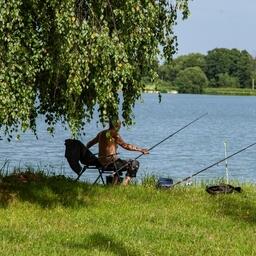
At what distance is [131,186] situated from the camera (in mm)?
11820

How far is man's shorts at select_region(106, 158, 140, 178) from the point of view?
12.1 meters

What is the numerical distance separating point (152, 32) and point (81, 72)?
4.54 ft

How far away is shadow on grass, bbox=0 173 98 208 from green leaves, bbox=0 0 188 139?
1.35 m

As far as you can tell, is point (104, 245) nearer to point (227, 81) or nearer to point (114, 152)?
point (114, 152)

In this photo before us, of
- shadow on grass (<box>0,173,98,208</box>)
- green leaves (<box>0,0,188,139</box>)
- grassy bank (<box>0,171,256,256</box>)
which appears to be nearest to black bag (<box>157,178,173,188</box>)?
grassy bank (<box>0,171,256,256</box>)

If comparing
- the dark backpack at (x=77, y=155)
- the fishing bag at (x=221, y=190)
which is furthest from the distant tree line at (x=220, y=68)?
the dark backpack at (x=77, y=155)

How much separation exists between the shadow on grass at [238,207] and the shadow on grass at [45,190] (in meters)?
2.06

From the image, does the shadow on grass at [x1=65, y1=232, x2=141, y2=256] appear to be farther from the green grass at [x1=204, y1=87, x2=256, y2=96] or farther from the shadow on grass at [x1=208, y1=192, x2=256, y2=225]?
the green grass at [x1=204, y1=87, x2=256, y2=96]

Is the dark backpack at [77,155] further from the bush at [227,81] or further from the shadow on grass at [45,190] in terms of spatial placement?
the bush at [227,81]

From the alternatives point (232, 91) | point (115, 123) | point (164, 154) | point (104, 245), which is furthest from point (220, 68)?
point (104, 245)

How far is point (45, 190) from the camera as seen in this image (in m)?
10.8

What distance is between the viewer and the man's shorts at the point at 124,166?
12059 millimetres

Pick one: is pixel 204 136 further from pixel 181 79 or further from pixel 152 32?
pixel 181 79

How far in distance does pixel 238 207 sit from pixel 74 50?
12.5 ft
